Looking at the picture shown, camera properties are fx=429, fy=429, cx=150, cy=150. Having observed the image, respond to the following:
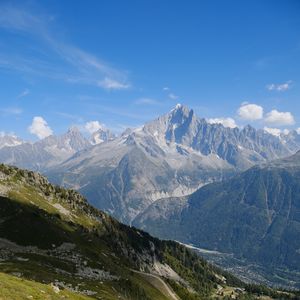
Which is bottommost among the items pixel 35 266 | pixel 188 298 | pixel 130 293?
pixel 188 298

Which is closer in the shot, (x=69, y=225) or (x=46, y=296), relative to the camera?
(x=46, y=296)

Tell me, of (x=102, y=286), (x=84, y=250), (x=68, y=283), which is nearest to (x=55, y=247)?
(x=84, y=250)

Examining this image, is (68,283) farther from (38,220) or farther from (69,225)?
(69,225)

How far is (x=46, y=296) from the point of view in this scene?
2276 inches

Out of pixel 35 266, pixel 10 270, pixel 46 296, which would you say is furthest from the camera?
pixel 35 266

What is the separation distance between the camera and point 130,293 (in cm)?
12731

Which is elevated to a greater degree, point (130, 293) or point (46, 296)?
point (46, 296)

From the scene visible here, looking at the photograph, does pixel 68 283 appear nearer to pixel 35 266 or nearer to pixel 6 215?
pixel 35 266

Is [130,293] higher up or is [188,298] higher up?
[130,293]

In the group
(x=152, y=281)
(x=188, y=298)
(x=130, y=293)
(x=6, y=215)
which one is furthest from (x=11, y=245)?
(x=188, y=298)

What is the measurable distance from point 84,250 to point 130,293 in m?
29.1

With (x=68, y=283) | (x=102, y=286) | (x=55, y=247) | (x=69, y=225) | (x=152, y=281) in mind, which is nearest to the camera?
(x=68, y=283)

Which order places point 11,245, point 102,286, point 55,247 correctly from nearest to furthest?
point 102,286 < point 11,245 < point 55,247

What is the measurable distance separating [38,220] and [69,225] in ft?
145
